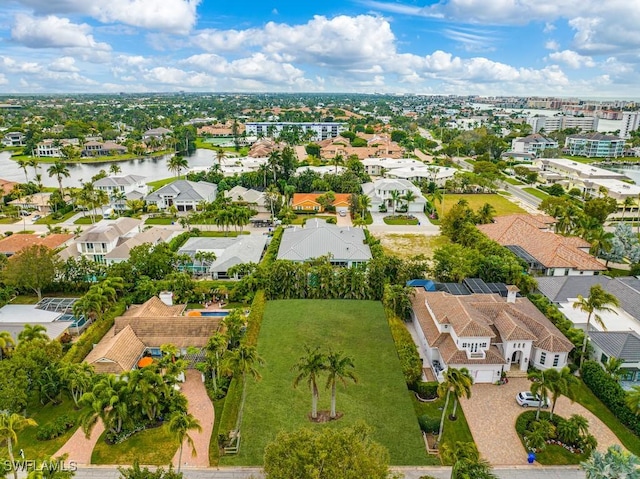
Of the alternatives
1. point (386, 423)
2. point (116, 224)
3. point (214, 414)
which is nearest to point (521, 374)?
point (386, 423)

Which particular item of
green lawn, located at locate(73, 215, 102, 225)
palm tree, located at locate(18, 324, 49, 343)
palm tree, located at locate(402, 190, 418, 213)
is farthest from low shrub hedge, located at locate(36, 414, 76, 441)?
palm tree, located at locate(402, 190, 418, 213)

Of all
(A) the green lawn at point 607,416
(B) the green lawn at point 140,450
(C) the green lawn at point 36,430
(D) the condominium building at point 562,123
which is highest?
(D) the condominium building at point 562,123

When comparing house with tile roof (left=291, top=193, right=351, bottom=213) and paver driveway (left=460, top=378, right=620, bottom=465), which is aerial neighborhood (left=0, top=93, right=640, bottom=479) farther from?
house with tile roof (left=291, top=193, right=351, bottom=213)

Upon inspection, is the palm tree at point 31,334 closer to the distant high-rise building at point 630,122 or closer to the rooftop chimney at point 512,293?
the rooftop chimney at point 512,293

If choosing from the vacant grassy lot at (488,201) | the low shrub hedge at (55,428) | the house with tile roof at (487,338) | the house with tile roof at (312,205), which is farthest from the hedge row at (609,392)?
the house with tile roof at (312,205)

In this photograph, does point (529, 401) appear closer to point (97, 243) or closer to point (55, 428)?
point (55, 428)

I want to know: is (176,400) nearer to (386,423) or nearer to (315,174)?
(386,423)
